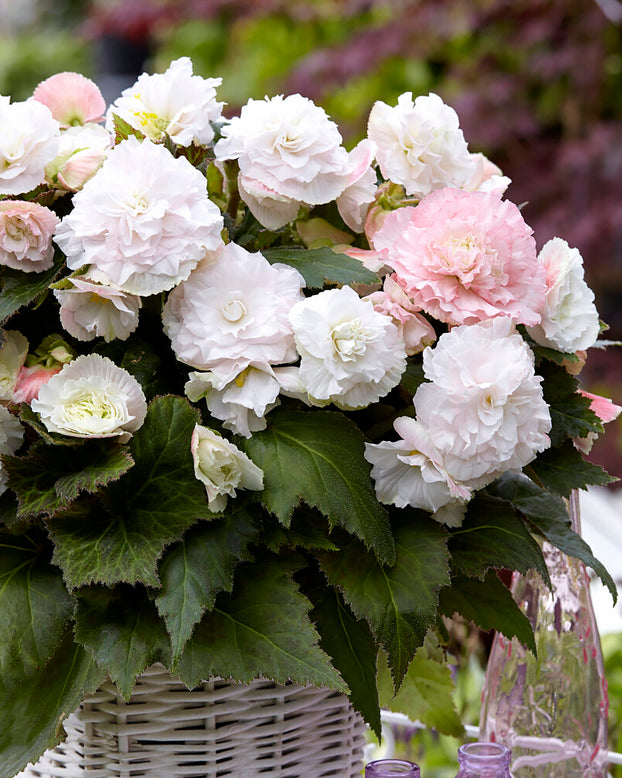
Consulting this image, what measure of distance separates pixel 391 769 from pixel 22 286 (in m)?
0.38

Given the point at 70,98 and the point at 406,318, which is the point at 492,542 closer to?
the point at 406,318

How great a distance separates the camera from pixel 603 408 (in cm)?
71

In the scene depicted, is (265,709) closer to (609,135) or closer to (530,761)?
(530,761)

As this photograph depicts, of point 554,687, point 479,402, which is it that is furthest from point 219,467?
A: point 554,687

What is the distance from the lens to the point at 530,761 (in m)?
0.78

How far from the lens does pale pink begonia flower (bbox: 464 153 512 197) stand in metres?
0.74

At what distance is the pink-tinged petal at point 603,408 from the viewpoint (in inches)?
27.6

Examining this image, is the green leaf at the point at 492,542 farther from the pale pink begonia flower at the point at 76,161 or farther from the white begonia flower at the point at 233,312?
the pale pink begonia flower at the point at 76,161

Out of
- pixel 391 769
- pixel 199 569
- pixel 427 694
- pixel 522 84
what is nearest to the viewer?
pixel 199 569

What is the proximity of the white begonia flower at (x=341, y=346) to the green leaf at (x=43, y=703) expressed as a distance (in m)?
0.20

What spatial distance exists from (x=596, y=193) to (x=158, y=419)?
2.79m

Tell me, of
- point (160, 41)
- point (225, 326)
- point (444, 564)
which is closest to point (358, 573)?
→ point (444, 564)

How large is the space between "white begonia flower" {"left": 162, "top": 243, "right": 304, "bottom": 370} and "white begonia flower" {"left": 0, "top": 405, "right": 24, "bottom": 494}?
0.10m

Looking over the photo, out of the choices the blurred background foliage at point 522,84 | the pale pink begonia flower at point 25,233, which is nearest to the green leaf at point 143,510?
the pale pink begonia flower at point 25,233
